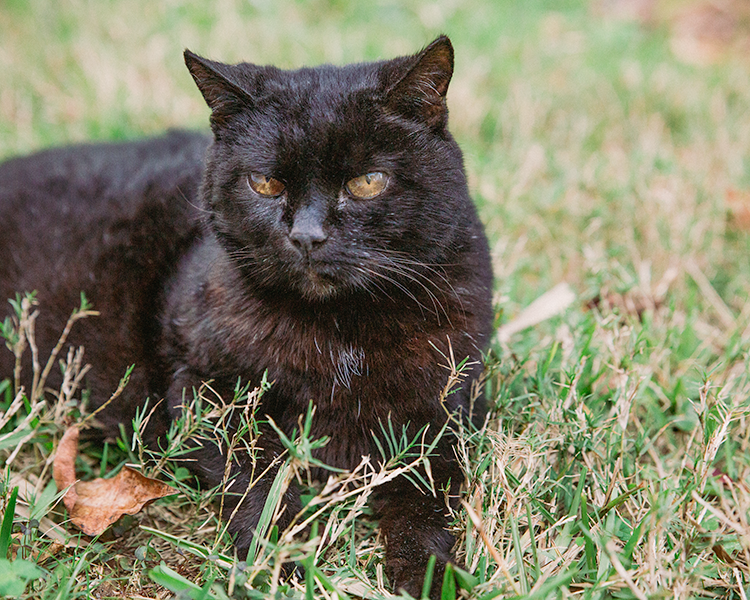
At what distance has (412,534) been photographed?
152 cm

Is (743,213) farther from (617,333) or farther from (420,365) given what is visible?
(420,365)

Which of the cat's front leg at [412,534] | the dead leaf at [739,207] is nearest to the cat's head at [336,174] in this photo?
the cat's front leg at [412,534]

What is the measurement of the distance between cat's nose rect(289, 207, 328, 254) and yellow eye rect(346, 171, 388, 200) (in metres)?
0.10

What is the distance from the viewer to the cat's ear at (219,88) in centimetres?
148

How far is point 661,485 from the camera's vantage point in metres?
1.53

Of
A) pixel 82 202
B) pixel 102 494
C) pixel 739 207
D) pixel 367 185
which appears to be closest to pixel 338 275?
pixel 367 185

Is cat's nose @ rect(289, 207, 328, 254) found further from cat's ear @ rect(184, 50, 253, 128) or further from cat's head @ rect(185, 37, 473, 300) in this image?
cat's ear @ rect(184, 50, 253, 128)

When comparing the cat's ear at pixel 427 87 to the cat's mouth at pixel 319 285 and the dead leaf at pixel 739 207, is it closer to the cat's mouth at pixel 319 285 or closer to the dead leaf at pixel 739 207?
the cat's mouth at pixel 319 285

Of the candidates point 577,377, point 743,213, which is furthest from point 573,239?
point 577,377

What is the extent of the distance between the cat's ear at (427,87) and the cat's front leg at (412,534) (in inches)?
32.0

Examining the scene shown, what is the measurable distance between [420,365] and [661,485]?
578 millimetres

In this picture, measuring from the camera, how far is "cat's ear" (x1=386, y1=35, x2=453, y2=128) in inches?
56.4

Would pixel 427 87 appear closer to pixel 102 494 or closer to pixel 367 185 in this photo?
pixel 367 185

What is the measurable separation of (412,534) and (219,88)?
1045mm
